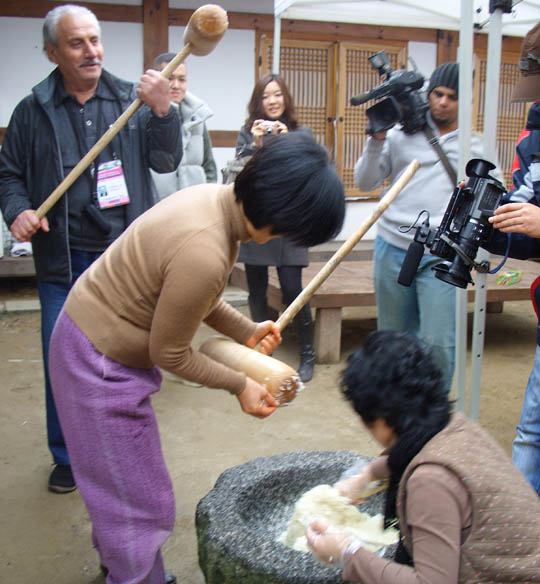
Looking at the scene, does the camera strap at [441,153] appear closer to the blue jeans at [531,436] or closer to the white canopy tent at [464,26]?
the white canopy tent at [464,26]

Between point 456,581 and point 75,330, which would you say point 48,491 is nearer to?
point 75,330

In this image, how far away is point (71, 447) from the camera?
70.9 inches

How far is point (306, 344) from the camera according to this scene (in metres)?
4.30

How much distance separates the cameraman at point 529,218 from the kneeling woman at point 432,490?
0.83 m

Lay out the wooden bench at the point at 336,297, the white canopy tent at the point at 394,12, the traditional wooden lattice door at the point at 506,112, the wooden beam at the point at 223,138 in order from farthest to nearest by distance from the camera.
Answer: the traditional wooden lattice door at the point at 506,112
the wooden beam at the point at 223,138
the white canopy tent at the point at 394,12
the wooden bench at the point at 336,297

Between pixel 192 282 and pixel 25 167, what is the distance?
1.48 metres

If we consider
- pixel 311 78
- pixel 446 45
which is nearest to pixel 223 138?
pixel 311 78

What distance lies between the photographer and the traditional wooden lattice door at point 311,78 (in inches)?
277

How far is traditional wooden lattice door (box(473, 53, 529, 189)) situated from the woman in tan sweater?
22.8 feet

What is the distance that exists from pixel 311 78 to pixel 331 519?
5958 millimetres

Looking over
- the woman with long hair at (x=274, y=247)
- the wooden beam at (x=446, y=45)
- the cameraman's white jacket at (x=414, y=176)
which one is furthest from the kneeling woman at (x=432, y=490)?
the wooden beam at (x=446, y=45)

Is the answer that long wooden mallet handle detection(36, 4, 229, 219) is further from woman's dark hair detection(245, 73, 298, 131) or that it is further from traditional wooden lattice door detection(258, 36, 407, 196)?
traditional wooden lattice door detection(258, 36, 407, 196)

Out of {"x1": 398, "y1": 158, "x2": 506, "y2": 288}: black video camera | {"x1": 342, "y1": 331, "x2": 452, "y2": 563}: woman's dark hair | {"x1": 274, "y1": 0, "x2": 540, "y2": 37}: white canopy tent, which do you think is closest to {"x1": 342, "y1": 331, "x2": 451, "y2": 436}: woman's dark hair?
{"x1": 342, "y1": 331, "x2": 452, "y2": 563}: woman's dark hair

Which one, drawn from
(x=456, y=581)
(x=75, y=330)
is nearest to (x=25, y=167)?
(x=75, y=330)
